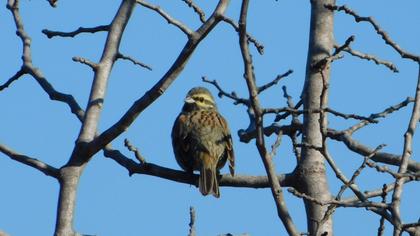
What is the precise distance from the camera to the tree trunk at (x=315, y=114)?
7.77 m

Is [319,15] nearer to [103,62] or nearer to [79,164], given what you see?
[103,62]

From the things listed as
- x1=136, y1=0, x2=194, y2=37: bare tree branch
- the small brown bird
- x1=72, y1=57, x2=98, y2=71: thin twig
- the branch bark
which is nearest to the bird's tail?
the small brown bird

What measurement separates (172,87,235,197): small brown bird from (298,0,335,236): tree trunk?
64.8 inches

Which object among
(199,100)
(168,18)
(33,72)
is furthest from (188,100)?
(168,18)

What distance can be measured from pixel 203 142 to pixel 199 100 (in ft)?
4.34

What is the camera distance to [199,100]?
11.9 m

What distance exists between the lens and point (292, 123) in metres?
8.53

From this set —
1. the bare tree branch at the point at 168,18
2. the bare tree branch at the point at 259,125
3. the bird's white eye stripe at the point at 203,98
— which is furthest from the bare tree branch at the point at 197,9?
the bird's white eye stripe at the point at 203,98

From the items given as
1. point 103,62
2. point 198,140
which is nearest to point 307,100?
point 103,62

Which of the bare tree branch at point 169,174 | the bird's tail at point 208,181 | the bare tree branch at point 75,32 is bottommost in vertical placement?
the bare tree branch at point 169,174

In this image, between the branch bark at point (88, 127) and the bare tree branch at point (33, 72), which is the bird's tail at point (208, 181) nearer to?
the bare tree branch at point (33, 72)

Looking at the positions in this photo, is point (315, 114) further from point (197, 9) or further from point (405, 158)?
point (405, 158)

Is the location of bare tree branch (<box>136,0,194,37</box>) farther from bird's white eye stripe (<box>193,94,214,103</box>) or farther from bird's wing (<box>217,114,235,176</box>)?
bird's white eye stripe (<box>193,94,214,103</box>)

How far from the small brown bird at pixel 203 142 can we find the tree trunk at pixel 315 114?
164 cm
